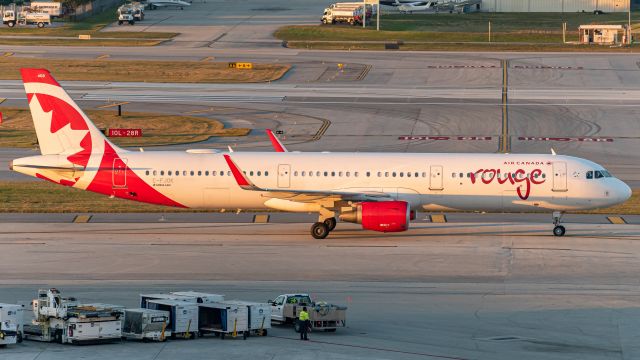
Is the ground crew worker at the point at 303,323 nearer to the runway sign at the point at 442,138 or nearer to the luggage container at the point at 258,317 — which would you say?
the luggage container at the point at 258,317

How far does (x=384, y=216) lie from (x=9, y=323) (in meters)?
22.1

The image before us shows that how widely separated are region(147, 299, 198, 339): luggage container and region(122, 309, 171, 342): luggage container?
0.66 feet

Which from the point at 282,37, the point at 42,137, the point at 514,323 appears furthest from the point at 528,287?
the point at 282,37

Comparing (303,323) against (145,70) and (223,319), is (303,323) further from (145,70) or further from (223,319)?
(145,70)

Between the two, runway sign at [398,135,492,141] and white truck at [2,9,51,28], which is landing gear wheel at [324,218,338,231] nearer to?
runway sign at [398,135,492,141]

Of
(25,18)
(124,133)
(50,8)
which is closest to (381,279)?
(124,133)

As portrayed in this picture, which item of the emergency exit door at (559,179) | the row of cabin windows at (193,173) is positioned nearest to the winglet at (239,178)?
the row of cabin windows at (193,173)

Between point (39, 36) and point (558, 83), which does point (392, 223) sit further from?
point (39, 36)

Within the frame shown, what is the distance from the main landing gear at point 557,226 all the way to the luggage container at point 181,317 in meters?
24.6

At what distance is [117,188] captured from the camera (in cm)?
5812

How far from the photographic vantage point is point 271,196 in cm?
5750

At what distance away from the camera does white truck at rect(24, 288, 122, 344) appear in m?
37.4

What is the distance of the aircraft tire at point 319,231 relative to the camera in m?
57.2

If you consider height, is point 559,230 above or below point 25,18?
below
